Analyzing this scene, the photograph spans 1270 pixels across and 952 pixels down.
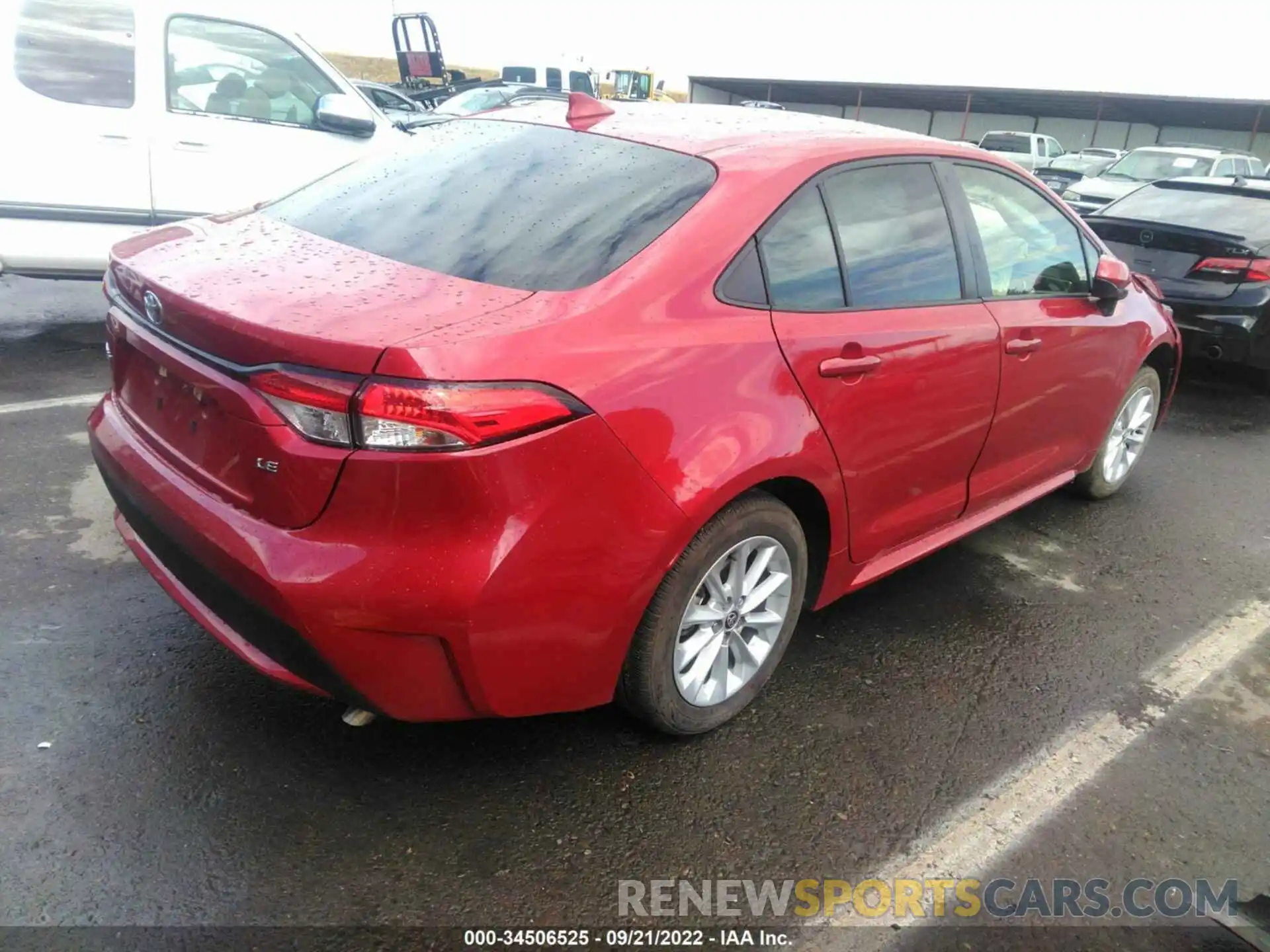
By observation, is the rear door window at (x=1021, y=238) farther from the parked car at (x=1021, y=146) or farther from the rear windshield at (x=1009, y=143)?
the rear windshield at (x=1009, y=143)

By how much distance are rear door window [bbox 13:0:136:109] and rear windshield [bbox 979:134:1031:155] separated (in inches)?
880

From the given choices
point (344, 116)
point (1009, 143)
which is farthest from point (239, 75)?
point (1009, 143)

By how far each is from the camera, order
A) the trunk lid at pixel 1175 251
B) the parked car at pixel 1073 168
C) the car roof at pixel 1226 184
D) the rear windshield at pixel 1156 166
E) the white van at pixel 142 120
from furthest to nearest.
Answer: the parked car at pixel 1073 168, the rear windshield at pixel 1156 166, the car roof at pixel 1226 184, the trunk lid at pixel 1175 251, the white van at pixel 142 120

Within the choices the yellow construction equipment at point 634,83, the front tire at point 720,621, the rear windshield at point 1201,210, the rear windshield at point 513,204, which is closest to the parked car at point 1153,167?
the rear windshield at point 1201,210

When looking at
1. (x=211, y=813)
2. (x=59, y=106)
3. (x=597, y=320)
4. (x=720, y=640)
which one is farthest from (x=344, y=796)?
(x=59, y=106)

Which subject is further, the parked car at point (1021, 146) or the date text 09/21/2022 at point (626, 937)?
the parked car at point (1021, 146)

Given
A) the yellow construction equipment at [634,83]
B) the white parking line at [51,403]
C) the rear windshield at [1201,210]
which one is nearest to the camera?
the white parking line at [51,403]

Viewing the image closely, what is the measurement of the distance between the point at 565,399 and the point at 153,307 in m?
1.07

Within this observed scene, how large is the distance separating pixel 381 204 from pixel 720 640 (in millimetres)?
1563

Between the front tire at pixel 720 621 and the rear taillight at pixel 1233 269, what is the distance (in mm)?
4920

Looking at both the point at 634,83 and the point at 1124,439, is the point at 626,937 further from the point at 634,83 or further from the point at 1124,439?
the point at 634,83

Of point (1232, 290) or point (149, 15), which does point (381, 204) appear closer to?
point (149, 15)

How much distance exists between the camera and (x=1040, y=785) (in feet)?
8.59

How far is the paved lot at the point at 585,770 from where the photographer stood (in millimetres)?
2129
